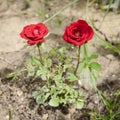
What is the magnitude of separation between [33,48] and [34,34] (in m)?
0.52

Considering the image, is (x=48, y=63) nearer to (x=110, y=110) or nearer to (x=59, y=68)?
(x=59, y=68)

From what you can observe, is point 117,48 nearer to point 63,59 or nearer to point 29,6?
point 63,59

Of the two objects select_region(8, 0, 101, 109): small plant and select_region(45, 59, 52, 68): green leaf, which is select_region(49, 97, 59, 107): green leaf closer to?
select_region(8, 0, 101, 109): small plant

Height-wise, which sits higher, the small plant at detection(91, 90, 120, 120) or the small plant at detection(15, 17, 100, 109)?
the small plant at detection(15, 17, 100, 109)

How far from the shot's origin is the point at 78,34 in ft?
4.80

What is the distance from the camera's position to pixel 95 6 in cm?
226

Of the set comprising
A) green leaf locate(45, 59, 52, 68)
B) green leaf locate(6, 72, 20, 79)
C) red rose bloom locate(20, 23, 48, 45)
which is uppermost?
red rose bloom locate(20, 23, 48, 45)

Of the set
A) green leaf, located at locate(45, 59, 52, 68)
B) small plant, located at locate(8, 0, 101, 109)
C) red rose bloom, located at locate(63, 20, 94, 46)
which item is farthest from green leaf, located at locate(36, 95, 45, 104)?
red rose bloom, located at locate(63, 20, 94, 46)

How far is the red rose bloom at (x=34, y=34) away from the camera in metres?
1.43

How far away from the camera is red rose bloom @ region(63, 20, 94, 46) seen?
55.8 inches

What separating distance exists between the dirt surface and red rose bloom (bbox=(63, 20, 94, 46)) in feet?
1.36

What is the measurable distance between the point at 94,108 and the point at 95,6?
87 centimetres

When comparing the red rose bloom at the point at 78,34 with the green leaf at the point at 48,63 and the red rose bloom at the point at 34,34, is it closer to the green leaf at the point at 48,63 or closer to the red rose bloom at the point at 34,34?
the red rose bloom at the point at 34,34

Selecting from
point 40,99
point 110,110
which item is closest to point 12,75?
point 40,99
